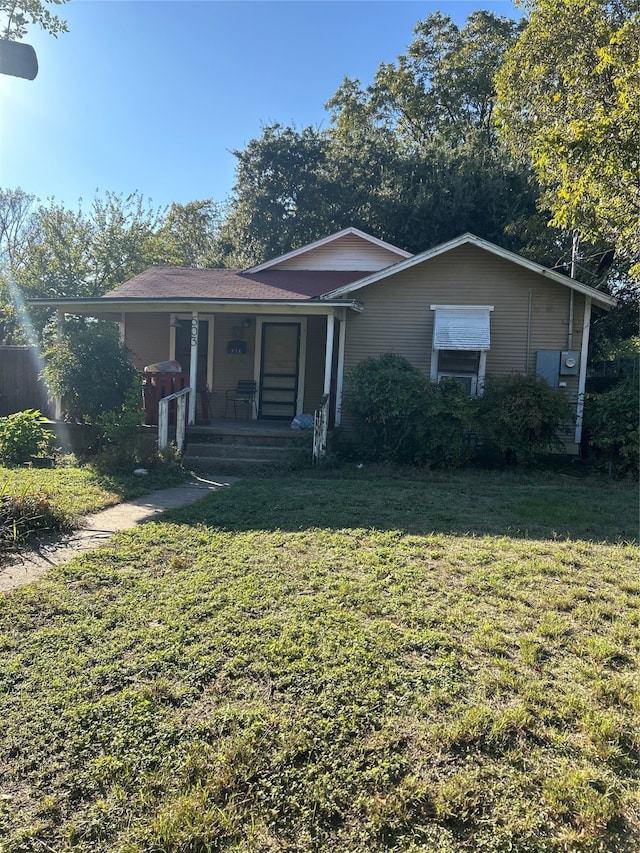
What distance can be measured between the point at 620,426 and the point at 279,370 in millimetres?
7124

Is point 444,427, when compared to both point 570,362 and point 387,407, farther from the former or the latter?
point 570,362

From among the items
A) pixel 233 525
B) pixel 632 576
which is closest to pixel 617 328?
pixel 632 576

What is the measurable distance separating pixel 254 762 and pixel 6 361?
40.7 feet

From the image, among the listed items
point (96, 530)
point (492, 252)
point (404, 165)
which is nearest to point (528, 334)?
point (492, 252)

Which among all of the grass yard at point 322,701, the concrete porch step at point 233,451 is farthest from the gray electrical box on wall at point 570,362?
the grass yard at point 322,701

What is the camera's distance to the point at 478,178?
57.1 feet

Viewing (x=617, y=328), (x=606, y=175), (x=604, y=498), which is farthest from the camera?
(x=617, y=328)

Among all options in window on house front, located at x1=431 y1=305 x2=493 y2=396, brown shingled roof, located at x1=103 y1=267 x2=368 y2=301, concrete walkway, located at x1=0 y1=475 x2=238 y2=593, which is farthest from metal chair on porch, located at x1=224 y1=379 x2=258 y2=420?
concrete walkway, located at x1=0 y1=475 x2=238 y2=593

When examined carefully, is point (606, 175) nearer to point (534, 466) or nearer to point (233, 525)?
point (534, 466)

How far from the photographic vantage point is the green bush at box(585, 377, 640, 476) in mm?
8445

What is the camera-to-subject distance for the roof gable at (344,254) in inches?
527

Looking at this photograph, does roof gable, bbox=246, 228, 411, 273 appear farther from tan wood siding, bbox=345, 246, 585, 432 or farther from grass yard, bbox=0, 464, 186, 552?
grass yard, bbox=0, 464, 186, 552

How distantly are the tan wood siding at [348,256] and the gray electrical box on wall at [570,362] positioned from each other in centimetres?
496

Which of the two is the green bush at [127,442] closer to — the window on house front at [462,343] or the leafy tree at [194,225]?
the window on house front at [462,343]
